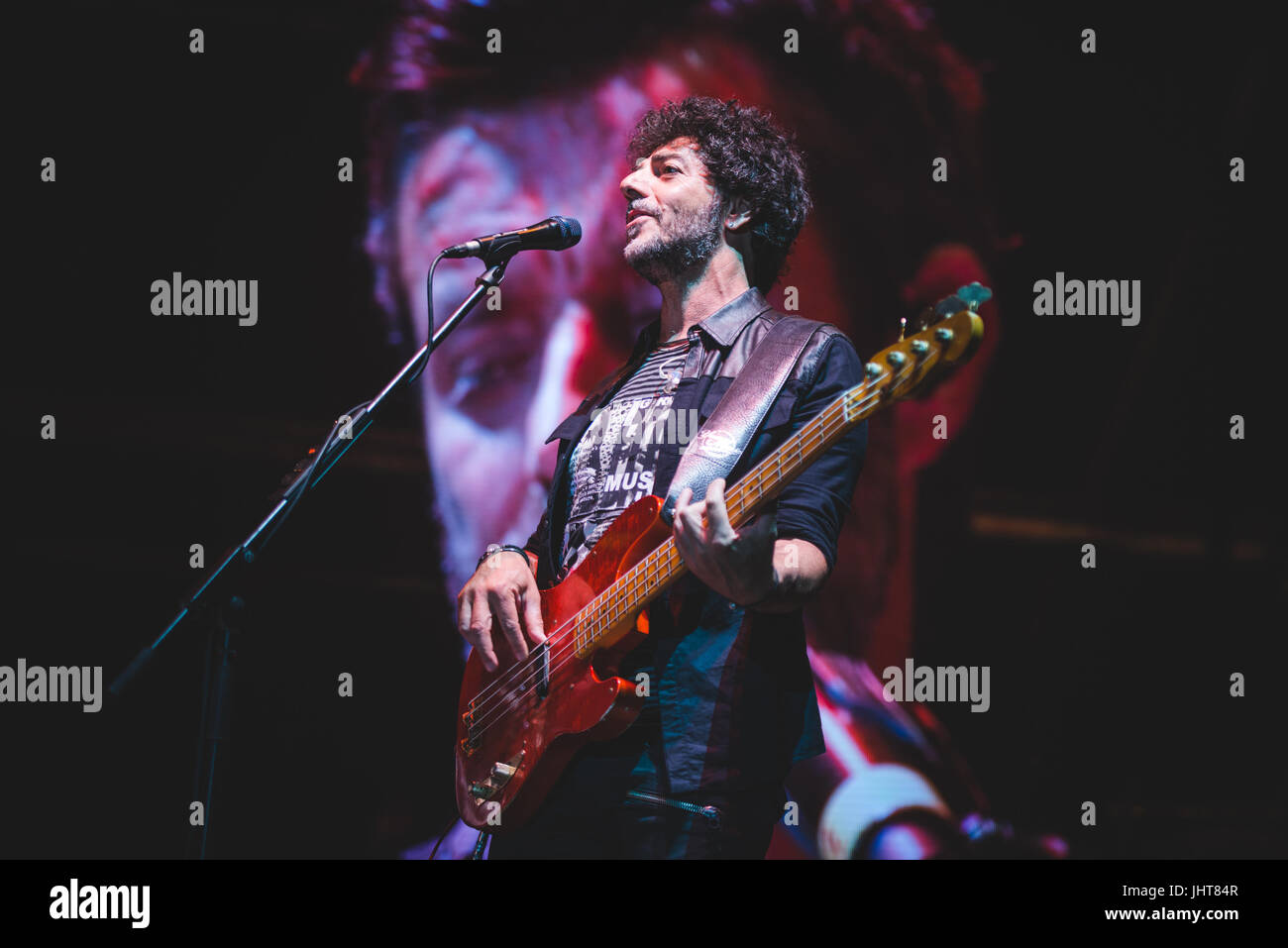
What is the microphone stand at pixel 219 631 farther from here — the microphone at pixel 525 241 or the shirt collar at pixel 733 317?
the shirt collar at pixel 733 317

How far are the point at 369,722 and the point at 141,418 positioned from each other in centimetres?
139

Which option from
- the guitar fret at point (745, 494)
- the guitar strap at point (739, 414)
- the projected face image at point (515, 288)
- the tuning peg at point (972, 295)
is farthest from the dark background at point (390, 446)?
the tuning peg at point (972, 295)

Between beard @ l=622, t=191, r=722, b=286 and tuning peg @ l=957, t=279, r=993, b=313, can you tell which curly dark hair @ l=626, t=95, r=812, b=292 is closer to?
beard @ l=622, t=191, r=722, b=286

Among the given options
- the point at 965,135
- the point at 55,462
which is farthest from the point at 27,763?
the point at 965,135

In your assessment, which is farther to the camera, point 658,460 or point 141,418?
point 141,418

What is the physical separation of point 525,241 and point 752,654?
113cm

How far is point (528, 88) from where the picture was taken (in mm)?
3963

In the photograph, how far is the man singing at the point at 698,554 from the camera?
1898mm

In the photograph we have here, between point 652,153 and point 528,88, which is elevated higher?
point 528,88

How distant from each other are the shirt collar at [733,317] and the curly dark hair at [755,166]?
0.53ft

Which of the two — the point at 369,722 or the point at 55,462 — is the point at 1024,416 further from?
the point at 55,462

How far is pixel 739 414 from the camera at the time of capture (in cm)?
211
